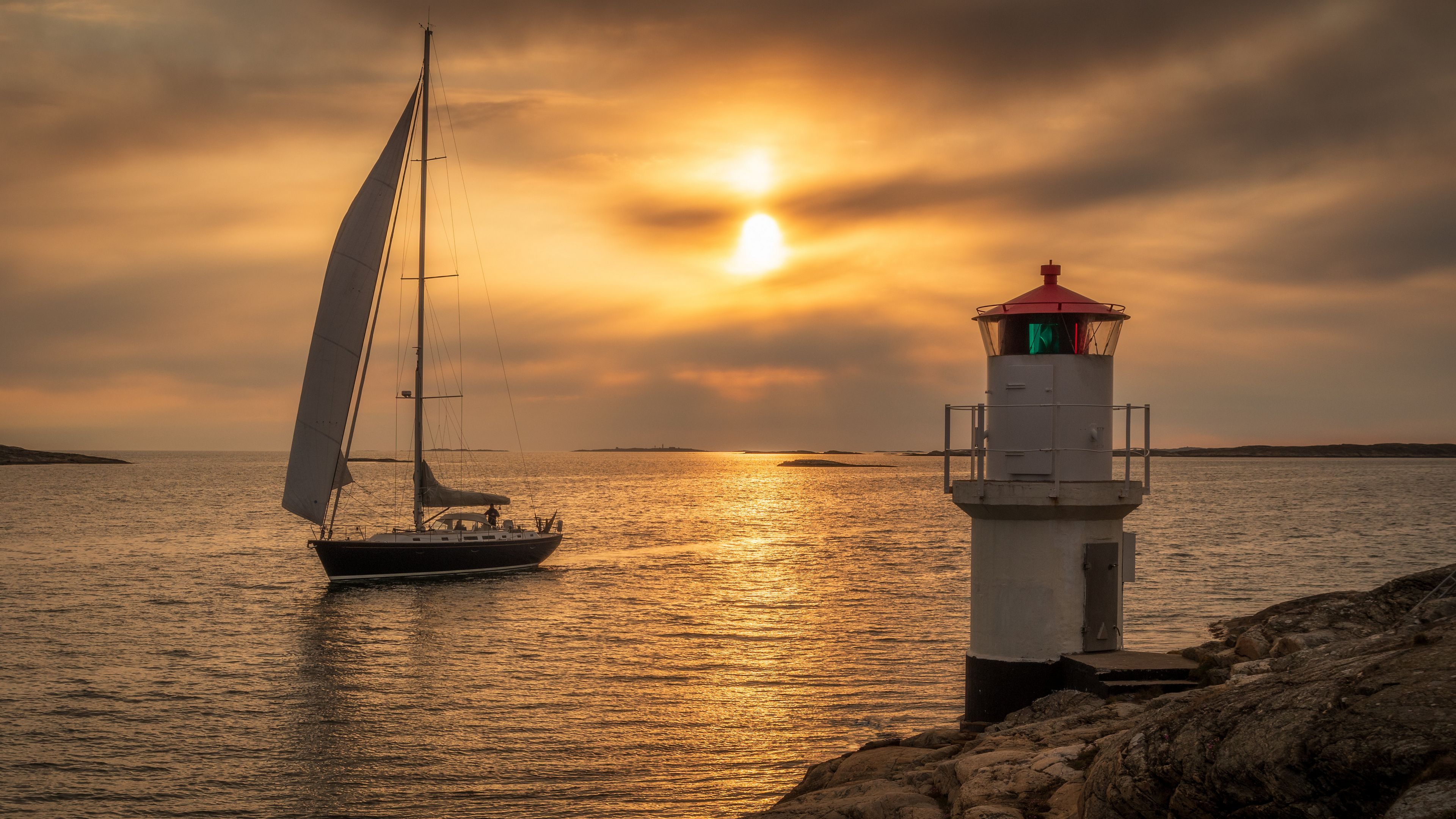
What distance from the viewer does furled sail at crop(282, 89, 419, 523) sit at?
118 ft

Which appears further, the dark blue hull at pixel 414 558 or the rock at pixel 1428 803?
the dark blue hull at pixel 414 558

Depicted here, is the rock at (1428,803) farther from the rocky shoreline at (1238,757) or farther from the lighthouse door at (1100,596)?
the lighthouse door at (1100,596)

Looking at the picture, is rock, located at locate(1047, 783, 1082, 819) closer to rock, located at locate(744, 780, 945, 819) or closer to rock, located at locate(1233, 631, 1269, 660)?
rock, located at locate(744, 780, 945, 819)

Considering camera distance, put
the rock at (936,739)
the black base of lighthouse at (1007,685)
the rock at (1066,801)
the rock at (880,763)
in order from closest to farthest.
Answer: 1. the rock at (1066,801)
2. the rock at (880,763)
3. the rock at (936,739)
4. the black base of lighthouse at (1007,685)

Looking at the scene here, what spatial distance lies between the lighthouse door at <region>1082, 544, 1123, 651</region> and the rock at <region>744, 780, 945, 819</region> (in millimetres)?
3042

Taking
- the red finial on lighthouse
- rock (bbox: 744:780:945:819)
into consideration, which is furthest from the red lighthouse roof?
rock (bbox: 744:780:945:819)

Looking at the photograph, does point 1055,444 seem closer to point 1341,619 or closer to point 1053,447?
point 1053,447

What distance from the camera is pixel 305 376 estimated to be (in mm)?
36250

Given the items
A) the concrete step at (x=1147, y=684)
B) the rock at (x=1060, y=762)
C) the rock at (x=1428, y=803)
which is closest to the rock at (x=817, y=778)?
the concrete step at (x=1147, y=684)

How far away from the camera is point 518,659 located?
23016 millimetres

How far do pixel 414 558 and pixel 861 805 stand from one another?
30.2 m

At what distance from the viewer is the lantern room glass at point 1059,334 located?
10914mm

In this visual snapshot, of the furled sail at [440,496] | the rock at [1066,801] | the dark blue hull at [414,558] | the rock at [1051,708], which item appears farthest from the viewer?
the furled sail at [440,496]

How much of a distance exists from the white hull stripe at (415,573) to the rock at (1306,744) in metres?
32.8
